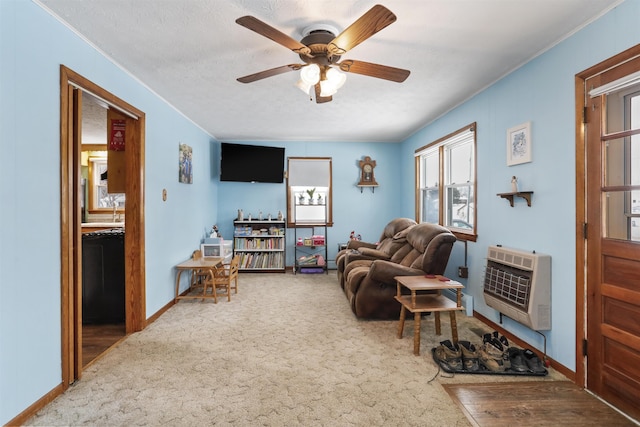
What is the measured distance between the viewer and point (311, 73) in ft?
7.04

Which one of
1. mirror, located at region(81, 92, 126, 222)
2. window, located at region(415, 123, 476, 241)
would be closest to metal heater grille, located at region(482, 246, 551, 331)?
window, located at region(415, 123, 476, 241)

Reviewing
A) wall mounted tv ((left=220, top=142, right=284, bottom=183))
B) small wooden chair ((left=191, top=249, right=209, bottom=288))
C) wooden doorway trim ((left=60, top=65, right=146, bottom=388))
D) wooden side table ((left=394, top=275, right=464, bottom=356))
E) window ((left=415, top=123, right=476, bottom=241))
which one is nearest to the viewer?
wooden doorway trim ((left=60, top=65, right=146, bottom=388))

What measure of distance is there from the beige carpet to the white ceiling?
2.43 m

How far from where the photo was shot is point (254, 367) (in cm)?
239

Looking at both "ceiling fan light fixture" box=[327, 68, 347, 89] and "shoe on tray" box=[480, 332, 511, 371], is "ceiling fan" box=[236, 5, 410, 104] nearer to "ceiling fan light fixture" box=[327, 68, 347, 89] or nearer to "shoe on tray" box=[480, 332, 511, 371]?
"ceiling fan light fixture" box=[327, 68, 347, 89]

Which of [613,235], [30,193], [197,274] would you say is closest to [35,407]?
[30,193]

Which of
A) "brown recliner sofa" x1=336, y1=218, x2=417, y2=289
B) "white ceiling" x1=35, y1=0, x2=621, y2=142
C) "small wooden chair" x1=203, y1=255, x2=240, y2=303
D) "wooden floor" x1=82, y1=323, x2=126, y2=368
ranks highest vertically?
"white ceiling" x1=35, y1=0, x2=621, y2=142

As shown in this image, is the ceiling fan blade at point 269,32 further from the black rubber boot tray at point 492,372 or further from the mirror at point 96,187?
the mirror at point 96,187

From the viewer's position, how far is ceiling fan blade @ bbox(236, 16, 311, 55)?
1647 millimetres

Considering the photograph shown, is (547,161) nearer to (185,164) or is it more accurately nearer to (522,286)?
(522,286)

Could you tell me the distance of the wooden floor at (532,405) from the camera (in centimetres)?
179

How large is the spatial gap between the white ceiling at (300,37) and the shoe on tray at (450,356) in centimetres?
235

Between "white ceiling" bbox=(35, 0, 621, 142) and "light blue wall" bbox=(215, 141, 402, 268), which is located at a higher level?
"white ceiling" bbox=(35, 0, 621, 142)

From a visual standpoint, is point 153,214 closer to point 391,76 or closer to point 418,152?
point 391,76
